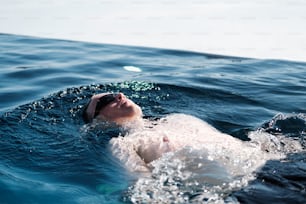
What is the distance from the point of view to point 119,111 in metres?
4.36

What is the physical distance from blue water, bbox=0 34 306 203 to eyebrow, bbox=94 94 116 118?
0.19 meters

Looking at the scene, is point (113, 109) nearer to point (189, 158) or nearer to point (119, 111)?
point (119, 111)

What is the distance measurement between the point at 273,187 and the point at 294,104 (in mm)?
2271

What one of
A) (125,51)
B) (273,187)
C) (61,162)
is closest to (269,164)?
(273,187)

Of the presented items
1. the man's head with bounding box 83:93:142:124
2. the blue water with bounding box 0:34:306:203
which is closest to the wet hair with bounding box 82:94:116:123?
the man's head with bounding box 83:93:142:124

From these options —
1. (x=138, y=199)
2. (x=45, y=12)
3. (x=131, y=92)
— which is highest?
(x=45, y=12)

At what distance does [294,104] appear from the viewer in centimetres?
517

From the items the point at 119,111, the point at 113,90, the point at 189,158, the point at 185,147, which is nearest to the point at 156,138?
the point at 185,147

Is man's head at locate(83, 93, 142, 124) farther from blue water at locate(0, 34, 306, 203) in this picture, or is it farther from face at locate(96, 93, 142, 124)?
blue water at locate(0, 34, 306, 203)

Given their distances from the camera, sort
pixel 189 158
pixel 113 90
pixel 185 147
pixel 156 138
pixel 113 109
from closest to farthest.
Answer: pixel 189 158
pixel 185 147
pixel 156 138
pixel 113 109
pixel 113 90

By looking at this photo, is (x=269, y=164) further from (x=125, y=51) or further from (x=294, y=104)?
(x=125, y=51)

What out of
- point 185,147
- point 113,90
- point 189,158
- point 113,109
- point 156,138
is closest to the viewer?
point 189,158

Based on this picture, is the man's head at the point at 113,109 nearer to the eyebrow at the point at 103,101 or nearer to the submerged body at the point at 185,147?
the eyebrow at the point at 103,101

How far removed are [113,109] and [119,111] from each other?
0.05 meters
